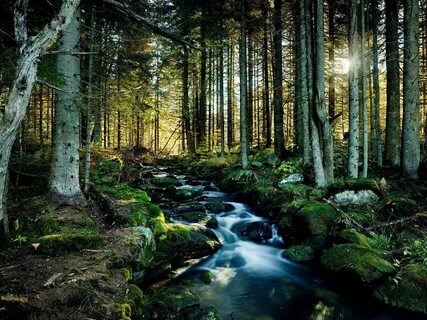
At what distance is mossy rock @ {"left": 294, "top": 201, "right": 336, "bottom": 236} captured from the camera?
8820 millimetres

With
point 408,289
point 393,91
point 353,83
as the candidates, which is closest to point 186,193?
point 353,83

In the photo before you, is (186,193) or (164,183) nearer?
(186,193)

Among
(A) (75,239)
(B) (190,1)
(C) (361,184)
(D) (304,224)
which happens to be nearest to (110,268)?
(A) (75,239)

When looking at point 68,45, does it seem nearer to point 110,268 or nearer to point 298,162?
point 110,268

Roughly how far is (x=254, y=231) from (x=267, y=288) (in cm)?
296

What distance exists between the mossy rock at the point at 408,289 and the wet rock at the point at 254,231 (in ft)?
13.5

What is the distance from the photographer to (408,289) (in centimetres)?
611

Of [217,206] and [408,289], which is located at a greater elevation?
[217,206]

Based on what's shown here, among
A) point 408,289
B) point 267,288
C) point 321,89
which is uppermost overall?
point 321,89

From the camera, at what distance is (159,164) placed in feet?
75.6

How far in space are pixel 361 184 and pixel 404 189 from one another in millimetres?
1772

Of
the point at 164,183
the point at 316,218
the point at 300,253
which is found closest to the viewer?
the point at 300,253

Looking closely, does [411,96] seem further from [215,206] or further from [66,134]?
[66,134]

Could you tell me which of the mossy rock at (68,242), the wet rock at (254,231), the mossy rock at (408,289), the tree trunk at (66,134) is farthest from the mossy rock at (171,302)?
the wet rock at (254,231)
